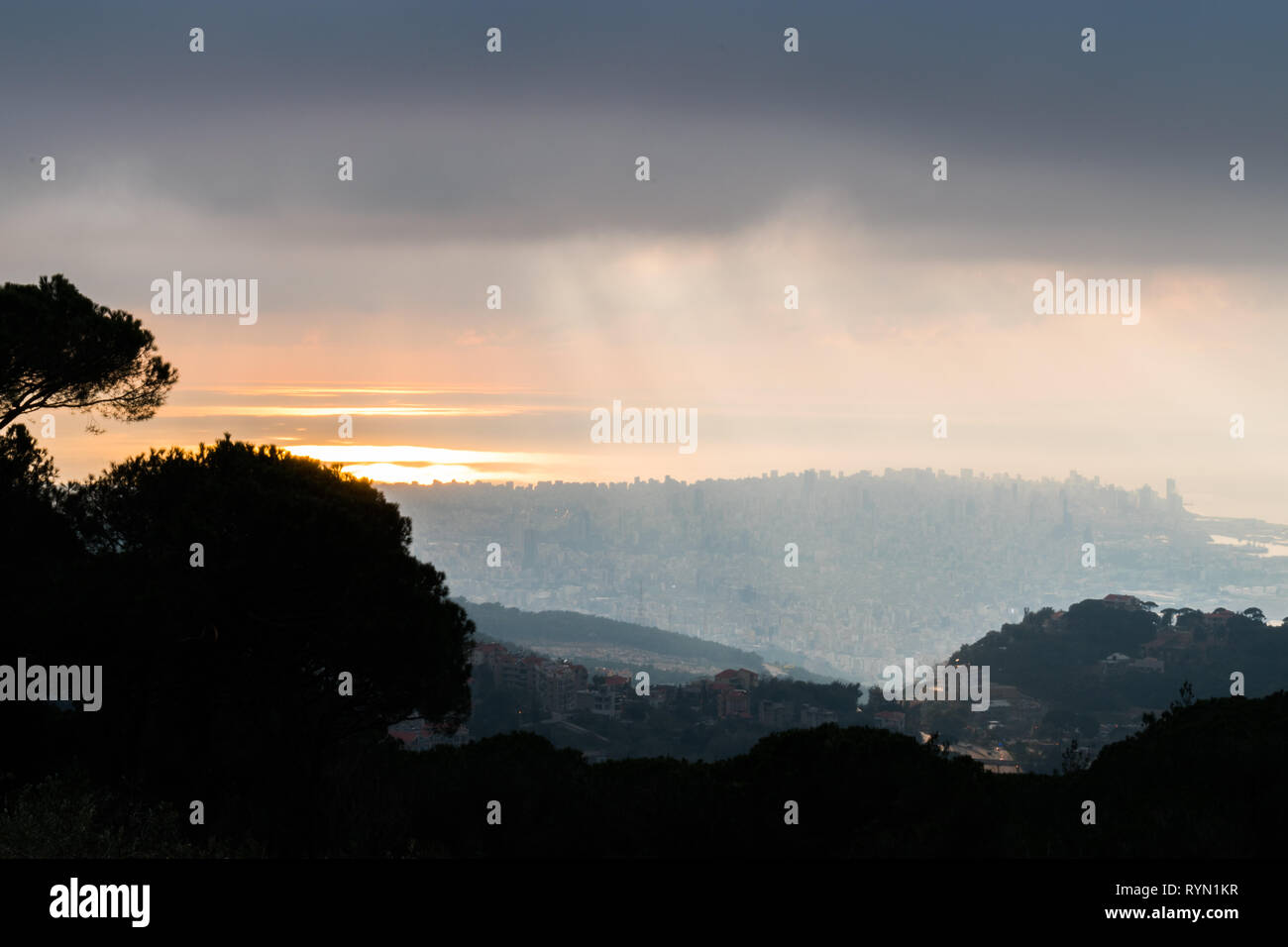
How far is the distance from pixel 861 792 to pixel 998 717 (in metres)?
92.3

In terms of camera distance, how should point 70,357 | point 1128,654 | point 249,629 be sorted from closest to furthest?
1. point 249,629
2. point 70,357
3. point 1128,654

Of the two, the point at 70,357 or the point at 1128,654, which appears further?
the point at 1128,654

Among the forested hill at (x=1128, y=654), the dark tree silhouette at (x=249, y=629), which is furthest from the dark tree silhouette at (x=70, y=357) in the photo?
the forested hill at (x=1128, y=654)

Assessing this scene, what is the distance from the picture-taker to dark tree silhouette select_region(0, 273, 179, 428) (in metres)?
17.8

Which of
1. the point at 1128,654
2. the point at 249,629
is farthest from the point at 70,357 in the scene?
the point at 1128,654

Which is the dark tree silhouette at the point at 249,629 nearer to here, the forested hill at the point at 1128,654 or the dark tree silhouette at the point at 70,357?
the dark tree silhouette at the point at 70,357

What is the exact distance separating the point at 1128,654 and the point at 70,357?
12086 centimetres

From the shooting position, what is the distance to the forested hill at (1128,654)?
99750 millimetres

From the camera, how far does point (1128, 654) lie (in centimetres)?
11562

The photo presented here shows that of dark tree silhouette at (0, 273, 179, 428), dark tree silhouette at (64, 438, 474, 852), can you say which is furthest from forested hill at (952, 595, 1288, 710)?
dark tree silhouette at (0, 273, 179, 428)

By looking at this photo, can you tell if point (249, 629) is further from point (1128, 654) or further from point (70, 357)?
point (1128, 654)
